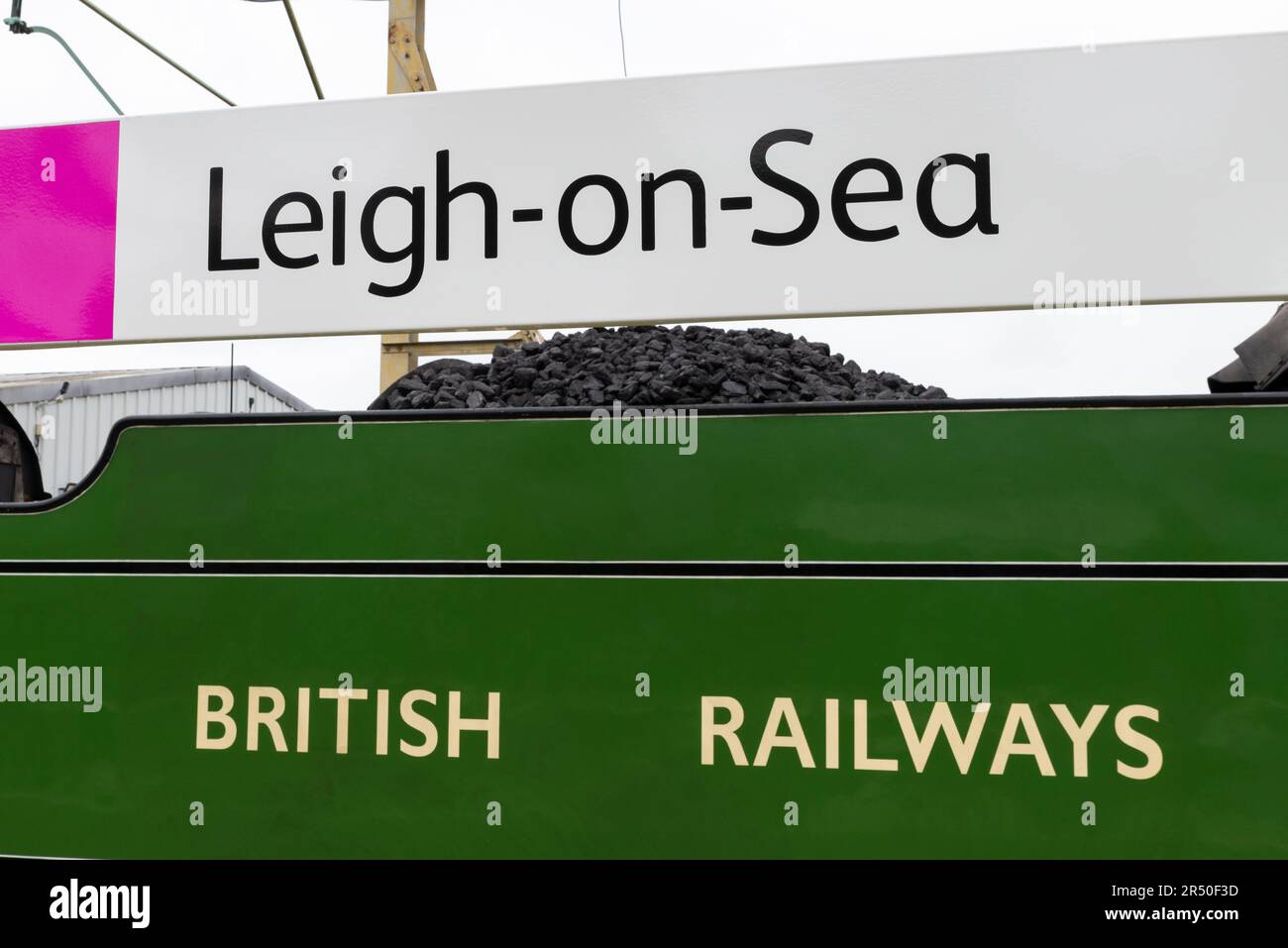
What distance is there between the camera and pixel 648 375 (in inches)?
119

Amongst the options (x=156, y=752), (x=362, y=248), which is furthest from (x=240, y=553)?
(x=362, y=248)

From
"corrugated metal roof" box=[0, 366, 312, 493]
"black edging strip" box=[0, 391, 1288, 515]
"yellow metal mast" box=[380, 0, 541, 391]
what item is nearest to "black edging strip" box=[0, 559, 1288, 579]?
"black edging strip" box=[0, 391, 1288, 515]

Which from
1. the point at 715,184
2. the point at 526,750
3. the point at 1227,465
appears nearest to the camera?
the point at 1227,465

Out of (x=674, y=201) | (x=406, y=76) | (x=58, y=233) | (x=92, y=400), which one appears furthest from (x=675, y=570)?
(x=92, y=400)

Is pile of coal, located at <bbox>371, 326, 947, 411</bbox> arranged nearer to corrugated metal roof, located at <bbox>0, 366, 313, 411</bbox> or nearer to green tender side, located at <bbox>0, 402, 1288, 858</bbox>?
green tender side, located at <bbox>0, 402, 1288, 858</bbox>

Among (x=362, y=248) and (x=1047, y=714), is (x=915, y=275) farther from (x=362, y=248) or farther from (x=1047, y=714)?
(x=362, y=248)

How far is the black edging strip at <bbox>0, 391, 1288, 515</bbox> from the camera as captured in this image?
6.79 feet

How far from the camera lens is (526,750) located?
2.20 m

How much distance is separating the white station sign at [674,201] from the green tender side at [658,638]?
14.6 inches

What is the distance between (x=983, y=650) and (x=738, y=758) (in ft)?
1.92

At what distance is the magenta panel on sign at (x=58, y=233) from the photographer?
101 inches

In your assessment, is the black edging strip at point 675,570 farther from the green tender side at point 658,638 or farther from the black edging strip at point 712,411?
the black edging strip at point 712,411

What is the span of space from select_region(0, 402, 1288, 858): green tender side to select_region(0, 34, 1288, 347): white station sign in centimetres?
37

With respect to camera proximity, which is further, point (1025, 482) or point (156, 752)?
point (156, 752)
